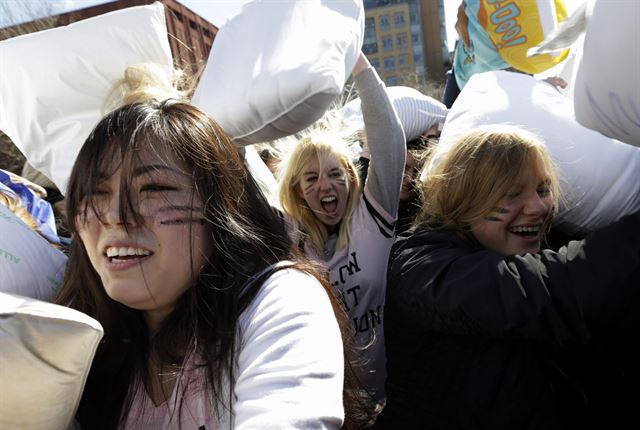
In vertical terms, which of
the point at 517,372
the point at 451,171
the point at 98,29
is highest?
the point at 98,29

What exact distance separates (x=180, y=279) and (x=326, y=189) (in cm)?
91

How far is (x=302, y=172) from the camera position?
5.60ft

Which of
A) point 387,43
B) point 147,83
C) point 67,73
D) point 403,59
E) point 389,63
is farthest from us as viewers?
point 389,63

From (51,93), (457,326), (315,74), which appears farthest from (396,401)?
(51,93)

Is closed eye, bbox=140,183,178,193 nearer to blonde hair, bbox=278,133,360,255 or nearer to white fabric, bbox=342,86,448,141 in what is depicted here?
blonde hair, bbox=278,133,360,255

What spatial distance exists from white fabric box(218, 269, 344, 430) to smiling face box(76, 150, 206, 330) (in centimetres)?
13

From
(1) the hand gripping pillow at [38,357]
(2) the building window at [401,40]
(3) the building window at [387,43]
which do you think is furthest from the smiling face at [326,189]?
(3) the building window at [387,43]

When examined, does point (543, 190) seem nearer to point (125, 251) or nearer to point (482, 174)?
point (482, 174)

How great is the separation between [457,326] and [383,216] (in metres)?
0.56

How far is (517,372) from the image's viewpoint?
930 mm

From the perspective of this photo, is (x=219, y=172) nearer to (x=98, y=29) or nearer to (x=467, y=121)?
(x=467, y=121)

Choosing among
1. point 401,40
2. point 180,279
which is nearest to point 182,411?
point 180,279

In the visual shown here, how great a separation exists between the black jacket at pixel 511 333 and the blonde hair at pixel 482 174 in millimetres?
65

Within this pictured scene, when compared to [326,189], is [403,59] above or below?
below
